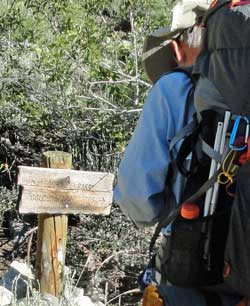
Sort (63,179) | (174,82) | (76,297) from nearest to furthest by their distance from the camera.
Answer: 1. (174,82)
2. (63,179)
3. (76,297)

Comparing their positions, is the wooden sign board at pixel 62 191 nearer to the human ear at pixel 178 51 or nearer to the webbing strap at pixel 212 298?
the human ear at pixel 178 51

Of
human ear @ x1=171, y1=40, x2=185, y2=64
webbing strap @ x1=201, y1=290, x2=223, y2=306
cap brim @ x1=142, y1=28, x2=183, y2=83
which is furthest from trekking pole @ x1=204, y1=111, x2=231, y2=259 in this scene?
cap brim @ x1=142, y1=28, x2=183, y2=83

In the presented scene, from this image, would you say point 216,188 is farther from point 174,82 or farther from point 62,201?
point 62,201

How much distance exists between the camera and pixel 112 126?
5.74m

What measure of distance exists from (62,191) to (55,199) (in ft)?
0.20

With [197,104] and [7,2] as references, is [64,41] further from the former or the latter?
[197,104]

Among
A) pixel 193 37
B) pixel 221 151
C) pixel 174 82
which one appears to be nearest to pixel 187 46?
pixel 193 37

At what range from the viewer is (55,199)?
4238 mm

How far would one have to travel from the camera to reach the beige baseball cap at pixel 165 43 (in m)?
2.70

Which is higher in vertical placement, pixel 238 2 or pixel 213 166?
pixel 238 2

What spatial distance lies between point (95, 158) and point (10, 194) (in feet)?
2.33

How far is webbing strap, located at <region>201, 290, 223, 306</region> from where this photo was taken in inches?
81.0

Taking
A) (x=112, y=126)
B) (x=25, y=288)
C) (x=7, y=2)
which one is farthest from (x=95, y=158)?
(x=7, y=2)

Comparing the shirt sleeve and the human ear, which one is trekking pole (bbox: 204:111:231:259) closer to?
the shirt sleeve
